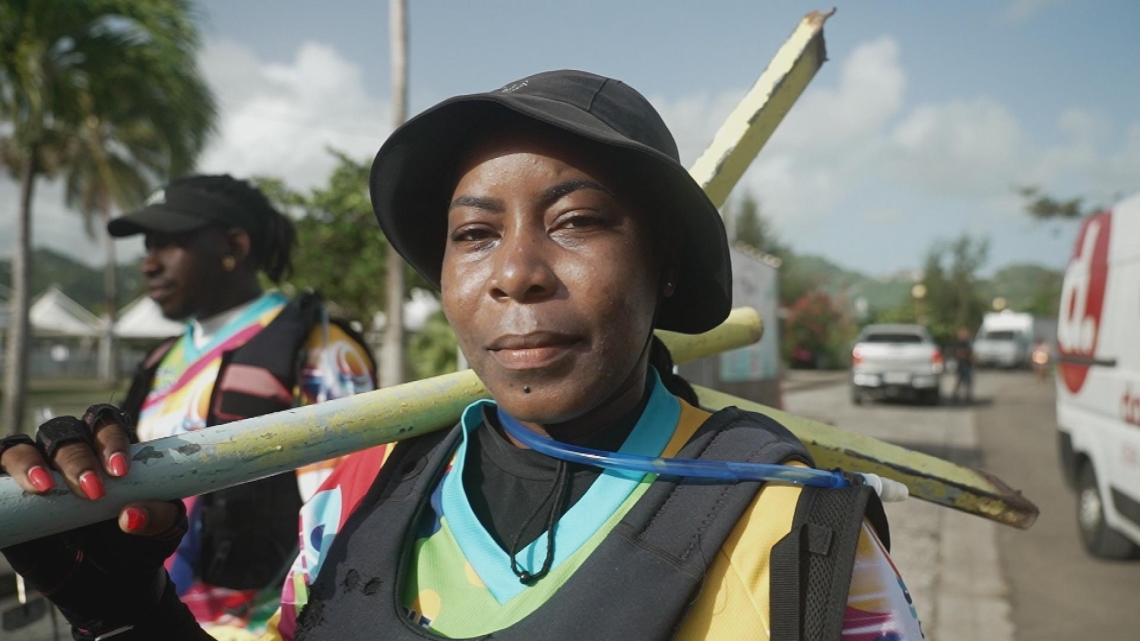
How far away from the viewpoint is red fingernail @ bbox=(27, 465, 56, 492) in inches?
34.9

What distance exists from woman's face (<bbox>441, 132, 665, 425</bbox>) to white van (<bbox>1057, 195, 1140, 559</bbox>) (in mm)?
4581

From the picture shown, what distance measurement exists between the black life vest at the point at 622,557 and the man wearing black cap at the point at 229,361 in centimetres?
90

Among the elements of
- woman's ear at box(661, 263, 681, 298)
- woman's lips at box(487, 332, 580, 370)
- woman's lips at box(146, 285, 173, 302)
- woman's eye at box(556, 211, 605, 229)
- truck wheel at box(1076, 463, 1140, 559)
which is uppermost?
woman's eye at box(556, 211, 605, 229)

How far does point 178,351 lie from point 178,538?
152 cm

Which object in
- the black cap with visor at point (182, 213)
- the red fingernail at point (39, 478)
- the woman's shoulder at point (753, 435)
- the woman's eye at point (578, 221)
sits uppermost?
the black cap with visor at point (182, 213)

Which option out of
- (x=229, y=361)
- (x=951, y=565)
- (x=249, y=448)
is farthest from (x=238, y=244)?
(x=951, y=565)

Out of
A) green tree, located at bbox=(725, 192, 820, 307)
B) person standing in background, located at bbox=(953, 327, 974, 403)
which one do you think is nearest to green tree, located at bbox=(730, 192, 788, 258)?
green tree, located at bbox=(725, 192, 820, 307)

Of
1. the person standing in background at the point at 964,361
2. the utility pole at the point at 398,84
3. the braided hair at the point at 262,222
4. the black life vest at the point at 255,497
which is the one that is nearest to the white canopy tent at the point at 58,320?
the utility pole at the point at 398,84

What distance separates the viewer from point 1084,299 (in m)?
5.71

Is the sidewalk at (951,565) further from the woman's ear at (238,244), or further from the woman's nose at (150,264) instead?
the woman's nose at (150,264)

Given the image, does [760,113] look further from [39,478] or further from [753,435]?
[39,478]

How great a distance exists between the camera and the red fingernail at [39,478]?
34.9 inches

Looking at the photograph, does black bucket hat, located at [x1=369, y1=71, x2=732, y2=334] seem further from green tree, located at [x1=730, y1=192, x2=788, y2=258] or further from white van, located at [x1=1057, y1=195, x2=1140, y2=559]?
green tree, located at [x1=730, y1=192, x2=788, y2=258]

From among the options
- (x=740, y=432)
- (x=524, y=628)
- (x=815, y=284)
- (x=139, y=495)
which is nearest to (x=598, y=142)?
(x=740, y=432)
